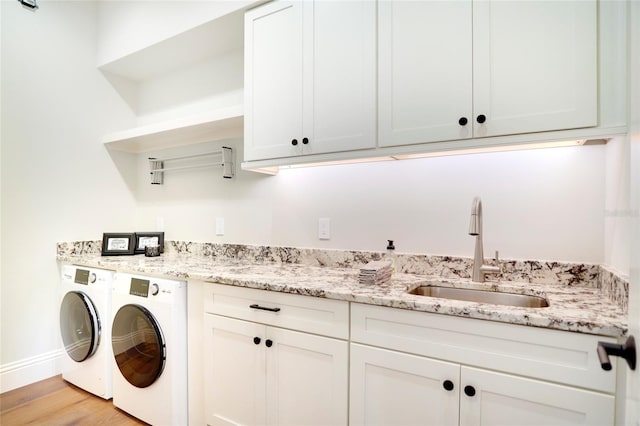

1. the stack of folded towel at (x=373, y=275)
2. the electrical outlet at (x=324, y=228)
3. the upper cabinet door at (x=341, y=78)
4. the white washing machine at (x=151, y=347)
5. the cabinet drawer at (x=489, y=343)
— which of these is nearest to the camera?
the cabinet drawer at (x=489, y=343)

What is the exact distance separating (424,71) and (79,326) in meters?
2.59

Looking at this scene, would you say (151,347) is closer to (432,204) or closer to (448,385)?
(448,385)

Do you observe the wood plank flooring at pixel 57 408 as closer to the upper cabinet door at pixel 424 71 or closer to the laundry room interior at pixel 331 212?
the laundry room interior at pixel 331 212

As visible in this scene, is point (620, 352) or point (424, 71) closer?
point (620, 352)

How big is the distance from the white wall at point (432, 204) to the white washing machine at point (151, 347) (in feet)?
2.42

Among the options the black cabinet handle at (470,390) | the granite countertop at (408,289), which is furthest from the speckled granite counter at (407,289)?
the black cabinet handle at (470,390)

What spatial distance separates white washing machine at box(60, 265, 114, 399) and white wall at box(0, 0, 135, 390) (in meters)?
0.24

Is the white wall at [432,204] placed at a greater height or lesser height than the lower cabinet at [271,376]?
greater

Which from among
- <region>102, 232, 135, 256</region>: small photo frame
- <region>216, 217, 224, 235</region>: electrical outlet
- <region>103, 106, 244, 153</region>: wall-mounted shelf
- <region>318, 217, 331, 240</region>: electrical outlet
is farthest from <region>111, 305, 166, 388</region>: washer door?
<region>103, 106, 244, 153</region>: wall-mounted shelf

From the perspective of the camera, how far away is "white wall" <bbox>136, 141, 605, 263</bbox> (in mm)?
1448

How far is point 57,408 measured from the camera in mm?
2020

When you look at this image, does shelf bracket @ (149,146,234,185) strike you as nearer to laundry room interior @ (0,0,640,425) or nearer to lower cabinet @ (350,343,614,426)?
laundry room interior @ (0,0,640,425)

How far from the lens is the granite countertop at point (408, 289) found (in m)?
0.98

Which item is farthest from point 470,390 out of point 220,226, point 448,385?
point 220,226
